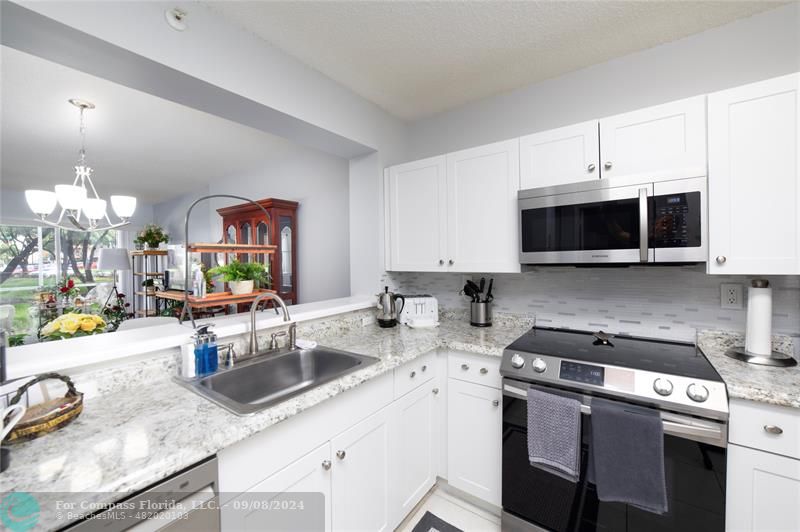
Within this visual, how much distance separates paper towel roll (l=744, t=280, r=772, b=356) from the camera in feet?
4.63

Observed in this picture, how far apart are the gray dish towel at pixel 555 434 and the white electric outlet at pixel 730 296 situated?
3.38ft

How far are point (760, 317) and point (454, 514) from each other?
1750 millimetres

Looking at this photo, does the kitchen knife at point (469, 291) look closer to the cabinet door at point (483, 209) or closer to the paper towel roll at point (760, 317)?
the cabinet door at point (483, 209)

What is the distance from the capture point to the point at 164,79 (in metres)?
1.41

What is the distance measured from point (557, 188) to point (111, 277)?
26.8 ft

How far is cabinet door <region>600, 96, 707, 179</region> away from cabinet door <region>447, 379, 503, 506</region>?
4.36 feet

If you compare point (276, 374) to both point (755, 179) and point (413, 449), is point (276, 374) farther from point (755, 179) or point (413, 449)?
point (755, 179)

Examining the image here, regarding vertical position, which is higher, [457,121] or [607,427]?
[457,121]

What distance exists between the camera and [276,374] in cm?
157

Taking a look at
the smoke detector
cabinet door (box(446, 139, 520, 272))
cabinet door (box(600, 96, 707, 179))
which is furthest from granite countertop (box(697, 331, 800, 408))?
the smoke detector

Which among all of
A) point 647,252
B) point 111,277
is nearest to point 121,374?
point 647,252

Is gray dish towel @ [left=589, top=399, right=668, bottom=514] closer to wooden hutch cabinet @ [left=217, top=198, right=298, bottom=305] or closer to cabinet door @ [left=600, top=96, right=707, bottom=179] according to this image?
cabinet door @ [left=600, top=96, right=707, bottom=179]

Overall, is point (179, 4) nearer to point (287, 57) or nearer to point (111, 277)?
point (287, 57)

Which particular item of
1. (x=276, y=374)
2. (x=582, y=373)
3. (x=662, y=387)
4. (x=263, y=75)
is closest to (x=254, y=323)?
(x=276, y=374)
